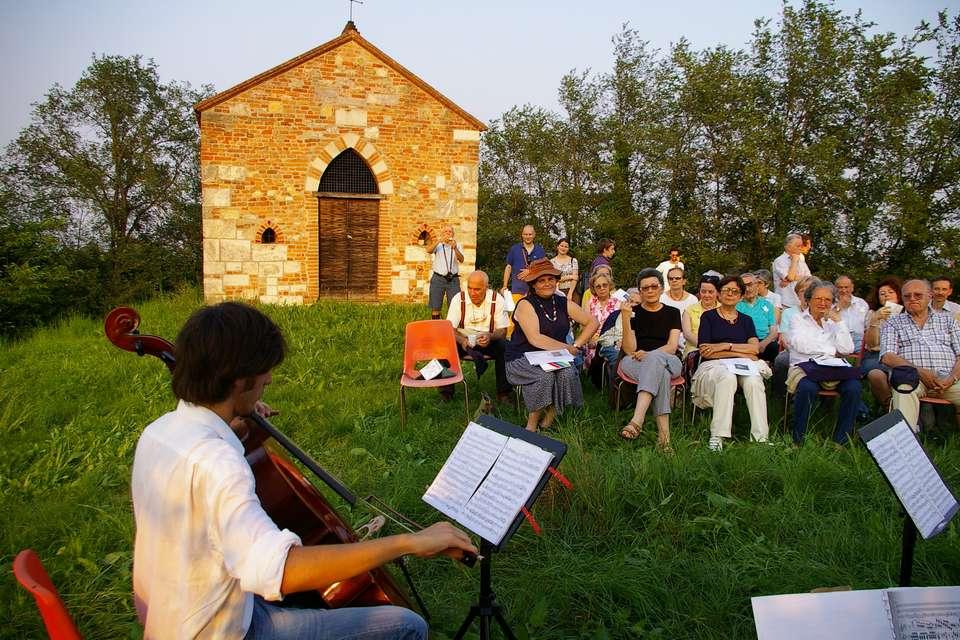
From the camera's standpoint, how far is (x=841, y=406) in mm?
5293

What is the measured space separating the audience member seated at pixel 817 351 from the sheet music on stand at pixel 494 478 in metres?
3.87

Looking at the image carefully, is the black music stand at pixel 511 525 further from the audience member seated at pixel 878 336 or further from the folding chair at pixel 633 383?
the audience member seated at pixel 878 336

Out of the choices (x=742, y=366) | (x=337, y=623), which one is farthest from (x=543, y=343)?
(x=337, y=623)

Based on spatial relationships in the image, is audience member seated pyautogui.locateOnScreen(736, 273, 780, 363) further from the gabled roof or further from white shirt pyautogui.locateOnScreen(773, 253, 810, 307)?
the gabled roof

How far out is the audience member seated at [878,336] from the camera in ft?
18.3

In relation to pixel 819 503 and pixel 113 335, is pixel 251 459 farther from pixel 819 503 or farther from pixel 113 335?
pixel 819 503

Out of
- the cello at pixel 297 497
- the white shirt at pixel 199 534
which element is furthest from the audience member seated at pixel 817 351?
the white shirt at pixel 199 534

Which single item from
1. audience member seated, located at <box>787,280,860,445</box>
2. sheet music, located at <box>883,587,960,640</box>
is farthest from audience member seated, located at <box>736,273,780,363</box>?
sheet music, located at <box>883,587,960,640</box>

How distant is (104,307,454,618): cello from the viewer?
217cm

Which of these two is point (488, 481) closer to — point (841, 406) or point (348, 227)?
point (841, 406)

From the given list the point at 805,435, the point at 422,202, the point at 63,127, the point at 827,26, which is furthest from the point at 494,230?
the point at 805,435

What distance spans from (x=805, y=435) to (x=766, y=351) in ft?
6.17

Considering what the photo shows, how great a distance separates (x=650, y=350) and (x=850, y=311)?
2795 millimetres

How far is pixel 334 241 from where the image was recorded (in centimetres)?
1309
